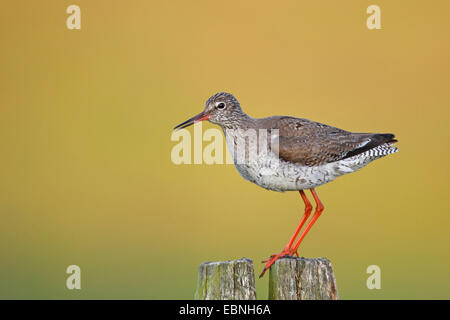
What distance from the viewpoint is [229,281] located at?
A: 562cm

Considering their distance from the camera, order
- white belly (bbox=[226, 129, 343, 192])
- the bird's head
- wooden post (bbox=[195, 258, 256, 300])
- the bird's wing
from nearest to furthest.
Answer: wooden post (bbox=[195, 258, 256, 300]), white belly (bbox=[226, 129, 343, 192]), the bird's wing, the bird's head

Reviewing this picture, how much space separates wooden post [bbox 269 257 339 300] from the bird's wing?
75.0 inches

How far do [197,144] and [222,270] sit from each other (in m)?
2.88

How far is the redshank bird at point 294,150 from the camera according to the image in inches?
291

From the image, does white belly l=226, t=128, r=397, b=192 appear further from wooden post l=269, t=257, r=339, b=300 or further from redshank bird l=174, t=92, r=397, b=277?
wooden post l=269, t=257, r=339, b=300

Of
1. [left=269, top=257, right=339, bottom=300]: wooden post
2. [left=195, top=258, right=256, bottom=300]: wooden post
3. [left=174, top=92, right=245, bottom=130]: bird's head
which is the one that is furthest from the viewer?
[left=174, top=92, right=245, bottom=130]: bird's head

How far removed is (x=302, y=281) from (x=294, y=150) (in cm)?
215

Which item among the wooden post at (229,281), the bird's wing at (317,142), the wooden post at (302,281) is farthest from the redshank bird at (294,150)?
the wooden post at (229,281)

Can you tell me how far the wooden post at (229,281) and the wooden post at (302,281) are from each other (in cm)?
33

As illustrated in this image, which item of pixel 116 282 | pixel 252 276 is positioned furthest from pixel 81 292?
pixel 252 276

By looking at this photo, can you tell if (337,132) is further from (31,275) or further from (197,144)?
(31,275)

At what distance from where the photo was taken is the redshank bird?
740 centimetres

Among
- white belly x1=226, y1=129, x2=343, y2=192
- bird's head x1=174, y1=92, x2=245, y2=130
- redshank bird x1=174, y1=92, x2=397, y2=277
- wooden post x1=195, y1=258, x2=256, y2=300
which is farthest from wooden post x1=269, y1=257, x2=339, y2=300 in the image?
bird's head x1=174, y1=92, x2=245, y2=130

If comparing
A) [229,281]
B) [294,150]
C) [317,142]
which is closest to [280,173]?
[294,150]
